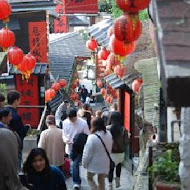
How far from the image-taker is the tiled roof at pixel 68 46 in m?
28.3

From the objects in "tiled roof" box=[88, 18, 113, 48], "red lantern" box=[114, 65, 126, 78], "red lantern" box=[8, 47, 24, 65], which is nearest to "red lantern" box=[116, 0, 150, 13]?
"red lantern" box=[114, 65, 126, 78]

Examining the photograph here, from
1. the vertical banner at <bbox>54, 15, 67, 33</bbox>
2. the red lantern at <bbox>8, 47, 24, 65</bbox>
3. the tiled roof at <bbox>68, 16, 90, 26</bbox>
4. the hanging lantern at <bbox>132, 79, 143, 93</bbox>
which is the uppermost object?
the tiled roof at <bbox>68, 16, 90, 26</bbox>

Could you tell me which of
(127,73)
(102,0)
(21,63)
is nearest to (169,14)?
(127,73)

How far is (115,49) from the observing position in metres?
10.4

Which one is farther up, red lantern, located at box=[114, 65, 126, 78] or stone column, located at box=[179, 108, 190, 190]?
red lantern, located at box=[114, 65, 126, 78]

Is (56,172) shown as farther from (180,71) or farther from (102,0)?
(102,0)

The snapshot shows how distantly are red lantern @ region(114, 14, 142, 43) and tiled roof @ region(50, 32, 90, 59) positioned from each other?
20004 mm

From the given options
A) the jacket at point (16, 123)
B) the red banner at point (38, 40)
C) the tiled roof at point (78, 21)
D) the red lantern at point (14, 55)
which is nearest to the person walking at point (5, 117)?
the jacket at point (16, 123)

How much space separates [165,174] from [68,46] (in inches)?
966

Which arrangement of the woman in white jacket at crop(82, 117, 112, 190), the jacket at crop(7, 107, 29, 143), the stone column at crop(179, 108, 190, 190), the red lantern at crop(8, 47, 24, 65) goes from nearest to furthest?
the stone column at crop(179, 108, 190, 190), the jacket at crop(7, 107, 29, 143), the woman in white jacket at crop(82, 117, 112, 190), the red lantern at crop(8, 47, 24, 65)

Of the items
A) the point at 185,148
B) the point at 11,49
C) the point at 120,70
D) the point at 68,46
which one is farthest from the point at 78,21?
the point at 185,148

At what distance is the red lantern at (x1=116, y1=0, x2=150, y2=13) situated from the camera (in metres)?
6.53

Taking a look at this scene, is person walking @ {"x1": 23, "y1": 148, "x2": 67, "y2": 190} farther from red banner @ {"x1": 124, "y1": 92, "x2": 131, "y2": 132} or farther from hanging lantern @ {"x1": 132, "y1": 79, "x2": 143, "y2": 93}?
red banner @ {"x1": 124, "y1": 92, "x2": 131, "y2": 132}

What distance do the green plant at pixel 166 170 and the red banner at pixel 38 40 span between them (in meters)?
13.4
